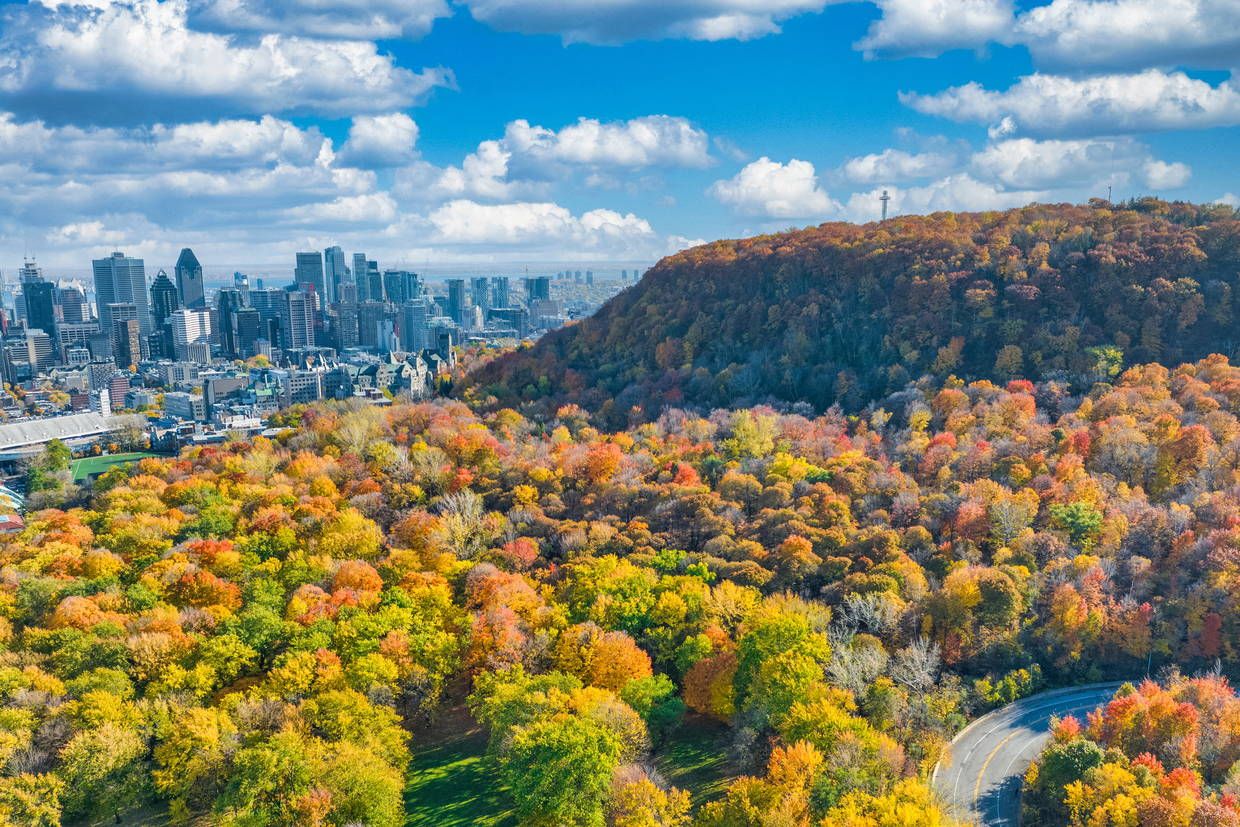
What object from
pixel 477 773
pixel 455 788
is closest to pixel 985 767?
pixel 477 773

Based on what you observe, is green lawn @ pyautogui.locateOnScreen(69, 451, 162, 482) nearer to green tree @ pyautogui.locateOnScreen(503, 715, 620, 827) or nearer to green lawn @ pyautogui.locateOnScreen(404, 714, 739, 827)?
green lawn @ pyautogui.locateOnScreen(404, 714, 739, 827)

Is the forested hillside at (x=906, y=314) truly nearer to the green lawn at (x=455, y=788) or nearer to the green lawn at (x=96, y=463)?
the green lawn at (x=455, y=788)

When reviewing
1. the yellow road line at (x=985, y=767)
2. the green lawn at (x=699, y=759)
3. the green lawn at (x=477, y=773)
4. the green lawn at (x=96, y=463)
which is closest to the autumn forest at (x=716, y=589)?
the green lawn at (x=699, y=759)

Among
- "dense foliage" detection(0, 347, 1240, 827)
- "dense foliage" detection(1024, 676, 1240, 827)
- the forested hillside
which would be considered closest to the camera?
"dense foliage" detection(1024, 676, 1240, 827)

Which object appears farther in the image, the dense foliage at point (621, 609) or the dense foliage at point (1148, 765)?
the dense foliage at point (621, 609)

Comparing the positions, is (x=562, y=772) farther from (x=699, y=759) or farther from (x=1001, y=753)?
(x=1001, y=753)

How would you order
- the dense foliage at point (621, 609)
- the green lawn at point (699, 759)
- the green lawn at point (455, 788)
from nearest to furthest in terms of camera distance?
the dense foliage at point (621, 609), the green lawn at point (455, 788), the green lawn at point (699, 759)

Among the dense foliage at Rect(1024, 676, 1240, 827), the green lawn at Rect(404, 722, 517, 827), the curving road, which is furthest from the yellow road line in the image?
the green lawn at Rect(404, 722, 517, 827)

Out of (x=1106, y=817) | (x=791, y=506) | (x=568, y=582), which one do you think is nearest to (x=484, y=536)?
(x=568, y=582)
